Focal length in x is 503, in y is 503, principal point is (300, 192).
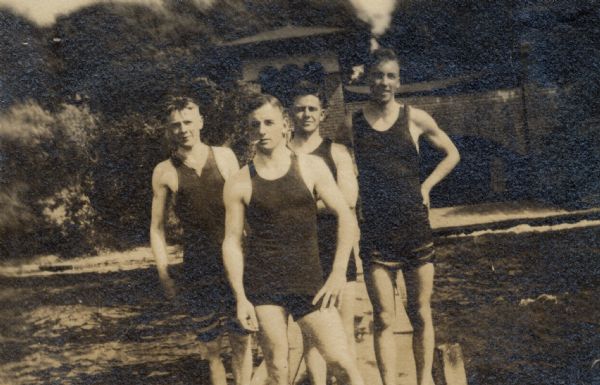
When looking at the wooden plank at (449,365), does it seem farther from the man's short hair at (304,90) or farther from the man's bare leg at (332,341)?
the man's short hair at (304,90)

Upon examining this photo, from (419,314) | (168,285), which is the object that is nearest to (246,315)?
(168,285)

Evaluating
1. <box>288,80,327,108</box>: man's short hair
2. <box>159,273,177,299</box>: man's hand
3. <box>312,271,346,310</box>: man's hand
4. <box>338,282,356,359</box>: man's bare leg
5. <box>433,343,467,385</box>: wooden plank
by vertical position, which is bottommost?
<box>433,343,467,385</box>: wooden plank

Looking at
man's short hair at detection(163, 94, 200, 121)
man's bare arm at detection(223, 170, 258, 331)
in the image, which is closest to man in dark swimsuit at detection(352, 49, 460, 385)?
man's bare arm at detection(223, 170, 258, 331)

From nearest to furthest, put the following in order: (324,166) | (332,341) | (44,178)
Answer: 1. (332,341)
2. (324,166)
3. (44,178)

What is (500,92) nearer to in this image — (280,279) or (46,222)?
(280,279)

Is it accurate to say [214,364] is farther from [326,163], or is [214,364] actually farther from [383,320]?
[326,163]

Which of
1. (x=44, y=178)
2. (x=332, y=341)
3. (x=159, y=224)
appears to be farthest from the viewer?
(x=44, y=178)

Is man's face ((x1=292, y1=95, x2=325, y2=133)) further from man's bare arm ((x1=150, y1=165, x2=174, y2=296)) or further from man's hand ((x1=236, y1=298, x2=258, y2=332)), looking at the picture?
man's hand ((x1=236, y1=298, x2=258, y2=332))

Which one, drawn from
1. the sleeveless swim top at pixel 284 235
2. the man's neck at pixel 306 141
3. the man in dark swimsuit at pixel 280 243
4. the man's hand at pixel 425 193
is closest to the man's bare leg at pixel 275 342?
the man in dark swimsuit at pixel 280 243
